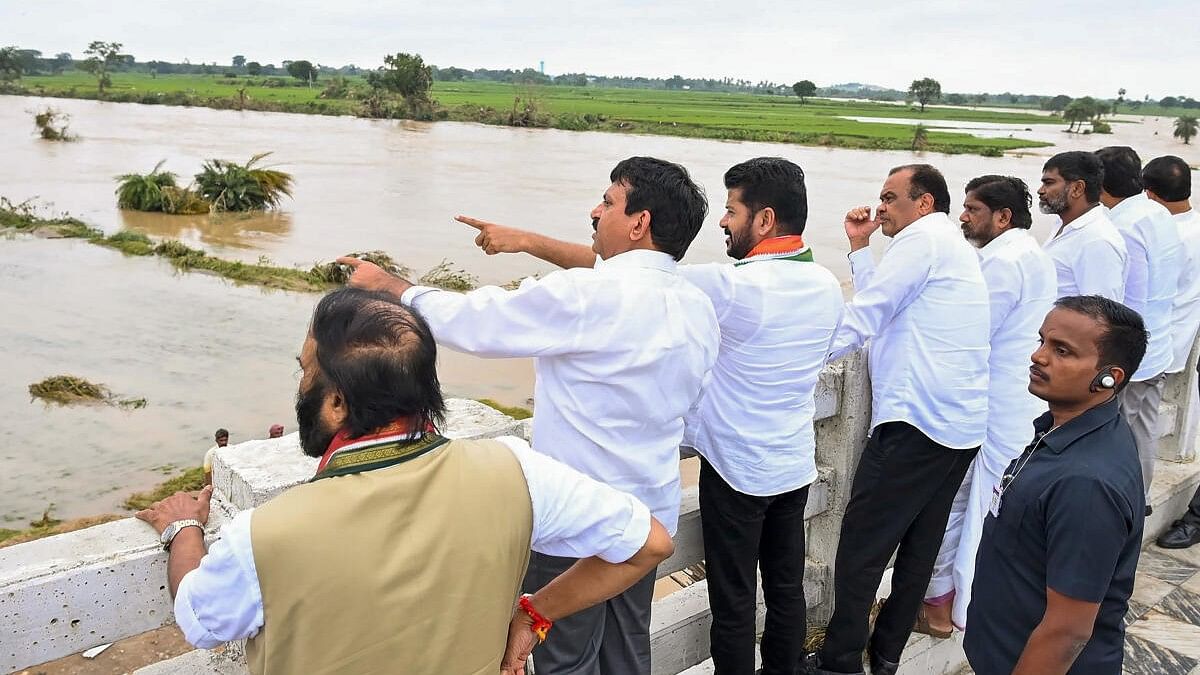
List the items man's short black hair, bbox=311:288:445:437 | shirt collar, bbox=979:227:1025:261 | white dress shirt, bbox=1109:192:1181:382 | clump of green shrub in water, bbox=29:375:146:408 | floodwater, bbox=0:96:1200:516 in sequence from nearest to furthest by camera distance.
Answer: man's short black hair, bbox=311:288:445:437
shirt collar, bbox=979:227:1025:261
white dress shirt, bbox=1109:192:1181:382
floodwater, bbox=0:96:1200:516
clump of green shrub in water, bbox=29:375:146:408

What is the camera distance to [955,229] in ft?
9.89

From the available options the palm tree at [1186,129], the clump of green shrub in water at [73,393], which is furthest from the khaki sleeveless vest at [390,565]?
the palm tree at [1186,129]

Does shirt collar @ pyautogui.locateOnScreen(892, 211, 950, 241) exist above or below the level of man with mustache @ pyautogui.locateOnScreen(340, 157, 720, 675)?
above

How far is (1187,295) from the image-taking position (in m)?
4.45

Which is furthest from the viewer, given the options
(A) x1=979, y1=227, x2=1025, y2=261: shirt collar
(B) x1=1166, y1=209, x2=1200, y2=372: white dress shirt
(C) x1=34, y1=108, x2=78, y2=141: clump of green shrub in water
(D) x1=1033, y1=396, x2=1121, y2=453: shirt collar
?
(C) x1=34, y1=108, x2=78, y2=141: clump of green shrub in water

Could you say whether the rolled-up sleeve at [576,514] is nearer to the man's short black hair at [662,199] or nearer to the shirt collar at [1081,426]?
the man's short black hair at [662,199]

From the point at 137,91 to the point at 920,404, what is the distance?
71469 mm

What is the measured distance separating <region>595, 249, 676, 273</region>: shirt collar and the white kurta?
155cm

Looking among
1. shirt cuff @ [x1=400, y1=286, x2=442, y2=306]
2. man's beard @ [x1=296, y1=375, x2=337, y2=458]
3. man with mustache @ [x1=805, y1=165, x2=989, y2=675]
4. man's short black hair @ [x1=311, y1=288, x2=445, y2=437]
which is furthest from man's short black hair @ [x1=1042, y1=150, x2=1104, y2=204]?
man's beard @ [x1=296, y1=375, x2=337, y2=458]

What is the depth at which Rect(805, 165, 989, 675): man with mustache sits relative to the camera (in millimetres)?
2879

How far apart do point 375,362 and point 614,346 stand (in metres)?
0.71

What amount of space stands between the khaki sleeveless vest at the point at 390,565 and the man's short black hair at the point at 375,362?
82 millimetres

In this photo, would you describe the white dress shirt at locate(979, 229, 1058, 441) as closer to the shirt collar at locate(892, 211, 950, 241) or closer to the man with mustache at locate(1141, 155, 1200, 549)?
the shirt collar at locate(892, 211, 950, 241)

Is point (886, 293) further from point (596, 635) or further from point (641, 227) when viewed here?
point (596, 635)
